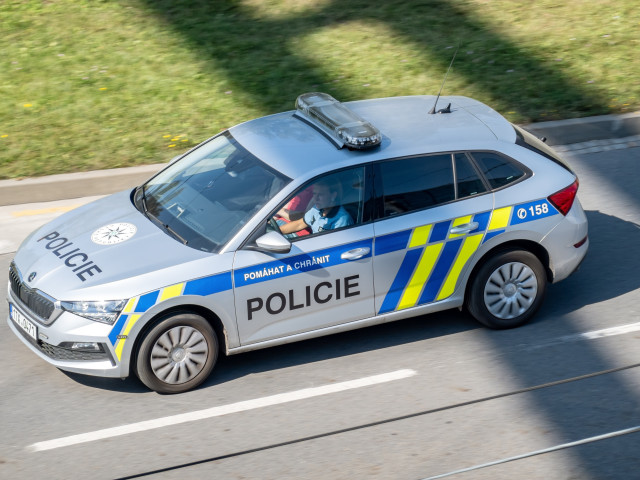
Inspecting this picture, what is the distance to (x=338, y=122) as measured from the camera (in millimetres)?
6766

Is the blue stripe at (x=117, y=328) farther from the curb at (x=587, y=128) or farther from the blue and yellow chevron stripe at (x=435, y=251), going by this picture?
the curb at (x=587, y=128)

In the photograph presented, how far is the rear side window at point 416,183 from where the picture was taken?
257 inches

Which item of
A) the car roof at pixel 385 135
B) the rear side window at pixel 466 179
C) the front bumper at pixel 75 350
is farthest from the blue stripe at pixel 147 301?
the rear side window at pixel 466 179

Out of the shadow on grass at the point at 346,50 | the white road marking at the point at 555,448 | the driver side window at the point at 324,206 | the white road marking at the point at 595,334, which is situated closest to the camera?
the white road marking at the point at 555,448

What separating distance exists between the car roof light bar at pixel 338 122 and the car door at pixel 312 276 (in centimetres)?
24

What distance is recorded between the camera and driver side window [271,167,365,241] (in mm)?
6309

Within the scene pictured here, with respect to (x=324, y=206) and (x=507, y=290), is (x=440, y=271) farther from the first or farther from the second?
(x=324, y=206)

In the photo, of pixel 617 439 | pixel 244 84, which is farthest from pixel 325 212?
pixel 244 84

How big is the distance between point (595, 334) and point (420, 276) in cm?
155

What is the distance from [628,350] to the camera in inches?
266

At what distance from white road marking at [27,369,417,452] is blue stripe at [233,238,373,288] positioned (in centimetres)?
84

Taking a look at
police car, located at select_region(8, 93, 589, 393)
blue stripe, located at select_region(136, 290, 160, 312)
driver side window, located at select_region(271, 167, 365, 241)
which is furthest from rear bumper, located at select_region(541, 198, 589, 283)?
blue stripe, located at select_region(136, 290, 160, 312)

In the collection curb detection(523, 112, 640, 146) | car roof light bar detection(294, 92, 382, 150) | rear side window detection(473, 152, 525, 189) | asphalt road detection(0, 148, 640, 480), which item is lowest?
curb detection(523, 112, 640, 146)

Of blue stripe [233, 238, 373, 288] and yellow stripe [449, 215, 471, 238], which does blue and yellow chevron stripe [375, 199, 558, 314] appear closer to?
yellow stripe [449, 215, 471, 238]
